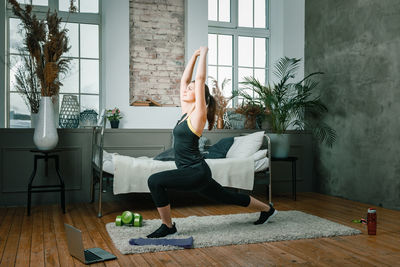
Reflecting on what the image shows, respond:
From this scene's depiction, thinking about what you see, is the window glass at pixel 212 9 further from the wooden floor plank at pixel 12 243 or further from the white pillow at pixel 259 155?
the wooden floor plank at pixel 12 243

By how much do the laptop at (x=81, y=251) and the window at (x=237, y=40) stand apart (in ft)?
13.0

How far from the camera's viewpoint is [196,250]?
8.98 ft

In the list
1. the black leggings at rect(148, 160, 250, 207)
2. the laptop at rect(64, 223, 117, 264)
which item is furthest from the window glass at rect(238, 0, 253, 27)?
the laptop at rect(64, 223, 117, 264)

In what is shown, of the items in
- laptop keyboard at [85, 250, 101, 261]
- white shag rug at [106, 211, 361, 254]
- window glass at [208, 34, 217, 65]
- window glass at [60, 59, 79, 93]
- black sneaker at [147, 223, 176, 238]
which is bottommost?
white shag rug at [106, 211, 361, 254]

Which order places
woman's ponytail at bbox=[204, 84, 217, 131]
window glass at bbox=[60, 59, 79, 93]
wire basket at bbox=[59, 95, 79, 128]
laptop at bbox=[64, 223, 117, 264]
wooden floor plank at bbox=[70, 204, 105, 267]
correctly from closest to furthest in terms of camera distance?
laptop at bbox=[64, 223, 117, 264], wooden floor plank at bbox=[70, 204, 105, 267], woman's ponytail at bbox=[204, 84, 217, 131], wire basket at bbox=[59, 95, 79, 128], window glass at bbox=[60, 59, 79, 93]

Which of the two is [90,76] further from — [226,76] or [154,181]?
[154,181]

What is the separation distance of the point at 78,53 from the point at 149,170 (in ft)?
8.42

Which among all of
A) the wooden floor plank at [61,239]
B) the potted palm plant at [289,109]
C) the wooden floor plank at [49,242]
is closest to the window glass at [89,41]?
the potted palm plant at [289,109]

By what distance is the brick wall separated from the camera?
19.0 ft

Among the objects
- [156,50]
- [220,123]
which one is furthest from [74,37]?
[220,123]

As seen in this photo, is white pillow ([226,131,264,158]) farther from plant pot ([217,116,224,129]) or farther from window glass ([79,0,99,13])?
window glass ([79,0,99,13])

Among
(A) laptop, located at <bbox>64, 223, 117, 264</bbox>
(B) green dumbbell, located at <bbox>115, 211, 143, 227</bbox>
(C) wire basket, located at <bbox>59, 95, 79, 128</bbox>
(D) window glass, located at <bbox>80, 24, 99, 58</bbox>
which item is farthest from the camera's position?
(D) window glass, located at <bbox>80, 24, 99, 58</bbox>

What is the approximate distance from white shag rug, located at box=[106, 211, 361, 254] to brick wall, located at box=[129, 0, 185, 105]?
8.38 ft

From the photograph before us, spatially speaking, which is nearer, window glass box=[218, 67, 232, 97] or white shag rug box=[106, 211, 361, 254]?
white shag rug box=[106, 211, 361, 254]
